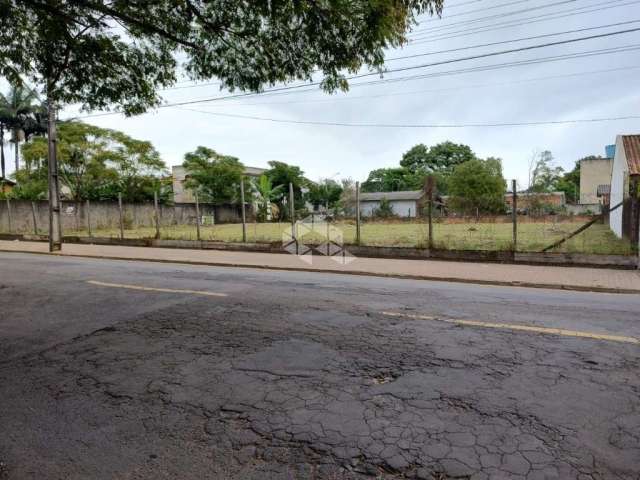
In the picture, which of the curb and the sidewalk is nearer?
the curb

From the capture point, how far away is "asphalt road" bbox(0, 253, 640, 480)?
2.67 m

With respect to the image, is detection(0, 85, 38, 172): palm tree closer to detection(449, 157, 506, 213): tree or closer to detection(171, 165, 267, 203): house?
detection(171, 165, 267, 203): house

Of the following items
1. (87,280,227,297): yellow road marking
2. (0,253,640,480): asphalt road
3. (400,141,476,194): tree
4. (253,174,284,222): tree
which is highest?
(400,141,476,194): tree

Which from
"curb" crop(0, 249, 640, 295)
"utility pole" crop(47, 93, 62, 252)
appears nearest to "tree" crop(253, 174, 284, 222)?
A: "utility pole" crop(47, 93, 62, 252)

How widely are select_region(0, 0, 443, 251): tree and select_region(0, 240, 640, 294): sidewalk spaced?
5052 millimetres

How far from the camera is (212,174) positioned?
41750 mm

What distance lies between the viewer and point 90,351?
4727 millimetres

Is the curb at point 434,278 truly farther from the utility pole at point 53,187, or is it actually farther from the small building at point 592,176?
the small building at point 592,176

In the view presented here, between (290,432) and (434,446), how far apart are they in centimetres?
93

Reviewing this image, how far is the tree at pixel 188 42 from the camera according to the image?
6413mm

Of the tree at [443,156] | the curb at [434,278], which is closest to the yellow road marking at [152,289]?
the curb at [434,278]

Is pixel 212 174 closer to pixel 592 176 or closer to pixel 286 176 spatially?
pixel 286 176

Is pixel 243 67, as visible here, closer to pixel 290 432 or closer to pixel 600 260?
pixel 290 432

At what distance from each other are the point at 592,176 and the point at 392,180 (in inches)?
1246
